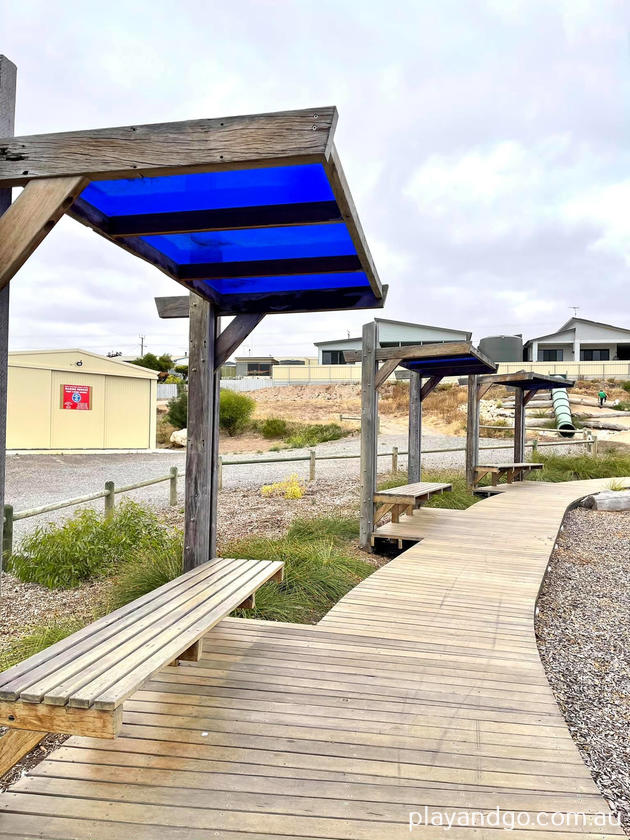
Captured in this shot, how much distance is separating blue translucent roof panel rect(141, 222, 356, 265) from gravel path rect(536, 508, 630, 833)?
2.96 meters

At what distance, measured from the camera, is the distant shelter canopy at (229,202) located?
2.00 m

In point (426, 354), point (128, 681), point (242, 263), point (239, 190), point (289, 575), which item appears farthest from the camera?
point (426, 354)

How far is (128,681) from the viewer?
205 centimetres

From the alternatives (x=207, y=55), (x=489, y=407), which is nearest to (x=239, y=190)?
(x=207, y=55)

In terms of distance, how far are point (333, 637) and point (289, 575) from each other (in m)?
1.30

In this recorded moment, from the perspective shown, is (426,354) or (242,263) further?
(426,354)

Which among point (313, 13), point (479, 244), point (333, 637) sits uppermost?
point (479, 244)

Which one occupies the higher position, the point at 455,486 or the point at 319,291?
the point at 319,291

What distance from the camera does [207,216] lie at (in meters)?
2.87

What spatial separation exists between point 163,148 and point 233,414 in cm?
2598

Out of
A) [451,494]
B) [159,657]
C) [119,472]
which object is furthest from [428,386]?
[119,472]

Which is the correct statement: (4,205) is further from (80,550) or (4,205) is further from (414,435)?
(414,435)

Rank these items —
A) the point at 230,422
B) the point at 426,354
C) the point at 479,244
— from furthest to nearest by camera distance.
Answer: the point at 479,244 → the point at 230,422 → the point at 426,354

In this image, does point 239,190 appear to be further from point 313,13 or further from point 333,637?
point 313,13
